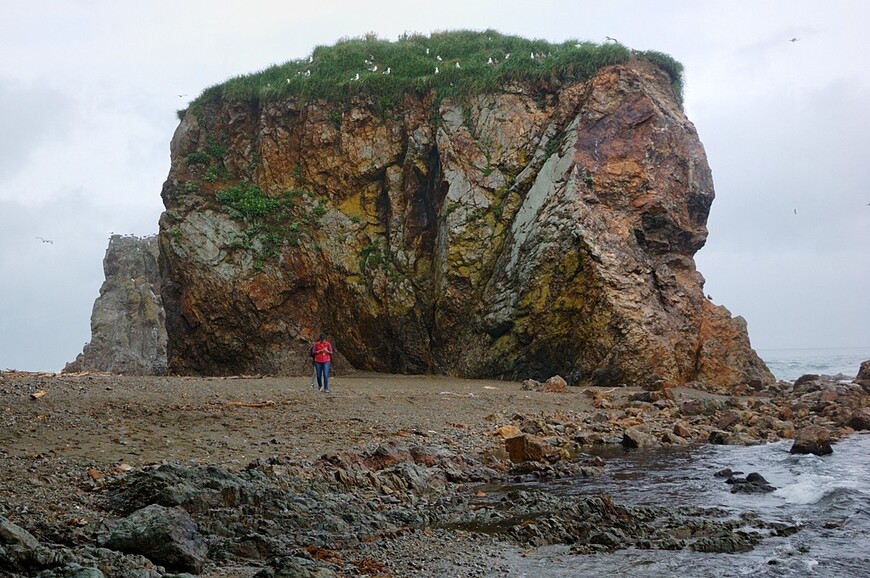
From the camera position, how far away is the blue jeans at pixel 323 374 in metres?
17.0

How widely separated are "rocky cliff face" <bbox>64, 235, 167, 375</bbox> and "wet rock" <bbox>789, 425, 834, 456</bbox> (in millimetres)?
34584

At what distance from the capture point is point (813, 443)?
40.8 feet

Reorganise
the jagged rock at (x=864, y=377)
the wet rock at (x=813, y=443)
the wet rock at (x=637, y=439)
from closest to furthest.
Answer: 1. the wet rock at (x=813, y=443)
2. the wet rock at (x=637, y=439)
3. the jagged rock at (x=864, y=377)

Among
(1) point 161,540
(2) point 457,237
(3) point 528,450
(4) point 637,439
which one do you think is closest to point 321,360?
(3) point 528,450

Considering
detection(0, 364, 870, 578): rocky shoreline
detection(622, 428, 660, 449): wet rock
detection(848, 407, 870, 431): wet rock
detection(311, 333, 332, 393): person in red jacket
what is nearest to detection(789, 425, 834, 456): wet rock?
detection(0, 364, 870, 578): rocky shoreline

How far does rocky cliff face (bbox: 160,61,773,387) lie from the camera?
72.6 feet

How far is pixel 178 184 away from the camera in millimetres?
27312

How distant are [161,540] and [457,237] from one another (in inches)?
745

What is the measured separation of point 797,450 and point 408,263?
15054 mm

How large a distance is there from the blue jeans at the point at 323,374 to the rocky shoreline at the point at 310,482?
3.30 feet

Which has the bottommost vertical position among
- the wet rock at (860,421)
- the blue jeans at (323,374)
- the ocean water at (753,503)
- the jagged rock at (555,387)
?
the ocean water at (753,503)

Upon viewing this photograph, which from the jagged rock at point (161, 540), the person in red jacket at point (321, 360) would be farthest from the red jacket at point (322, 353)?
the jagged rock at point (161, 540)

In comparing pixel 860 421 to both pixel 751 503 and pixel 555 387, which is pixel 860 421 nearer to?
pixel 555 387

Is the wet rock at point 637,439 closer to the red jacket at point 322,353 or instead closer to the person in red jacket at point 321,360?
the person in red jacket at point 321,360
